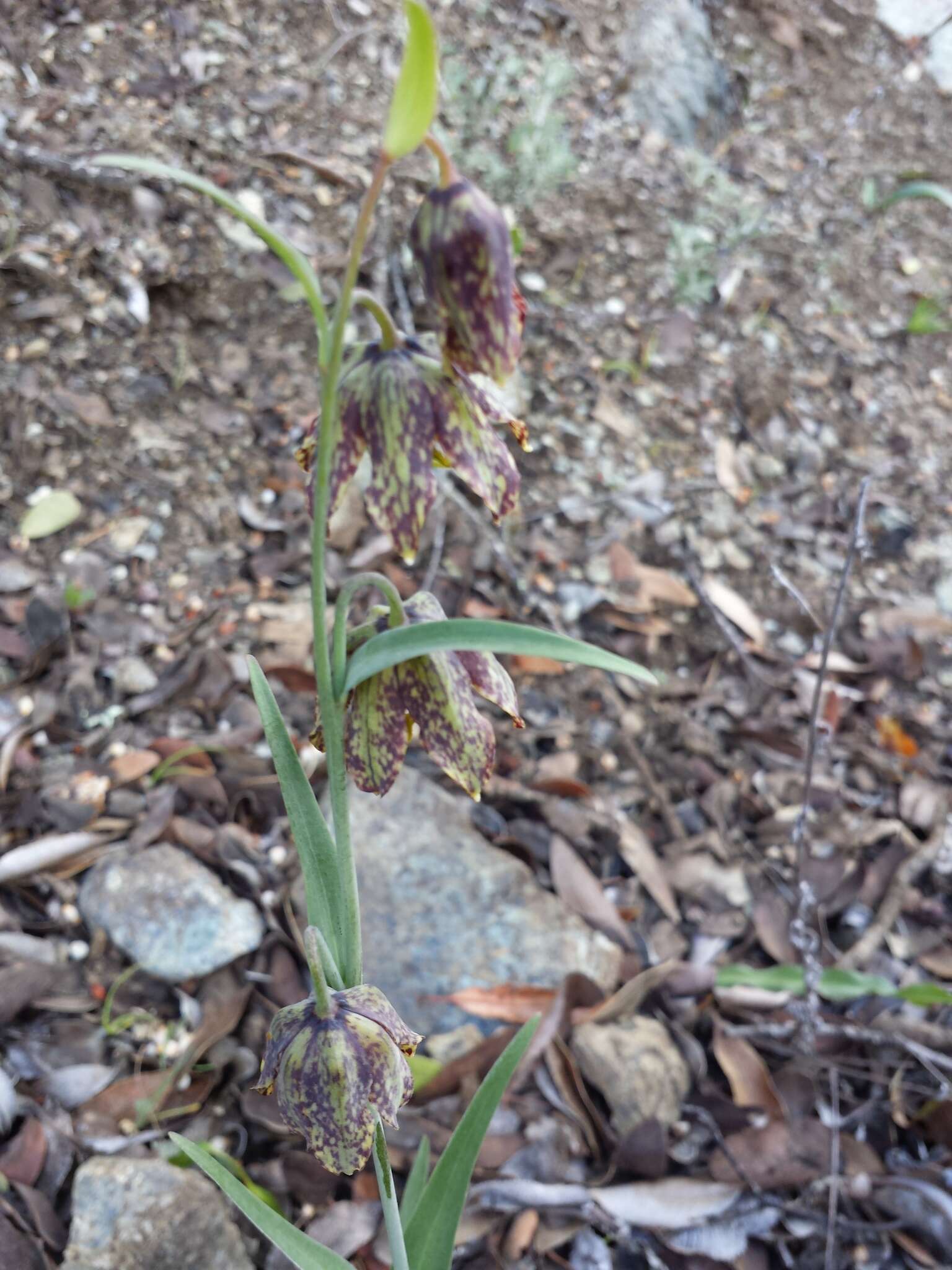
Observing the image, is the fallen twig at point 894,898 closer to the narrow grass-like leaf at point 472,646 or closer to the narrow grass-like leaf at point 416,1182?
the narrow grass-like leaf at point 416,1182

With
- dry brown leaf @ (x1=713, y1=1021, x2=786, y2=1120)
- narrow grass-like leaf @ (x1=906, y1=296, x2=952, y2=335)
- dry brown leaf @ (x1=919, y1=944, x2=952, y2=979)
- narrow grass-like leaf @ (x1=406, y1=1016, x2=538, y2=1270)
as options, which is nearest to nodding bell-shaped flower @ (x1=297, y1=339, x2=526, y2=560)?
narrow grass-like leaf @ (x1=406, y1=1016, x2=538, y2=1270)

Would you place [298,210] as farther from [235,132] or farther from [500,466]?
[500,466]

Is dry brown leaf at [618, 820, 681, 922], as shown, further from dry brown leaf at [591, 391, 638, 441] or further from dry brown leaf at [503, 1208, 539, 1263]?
dry brown leaf at [591, 391, 638, 441]

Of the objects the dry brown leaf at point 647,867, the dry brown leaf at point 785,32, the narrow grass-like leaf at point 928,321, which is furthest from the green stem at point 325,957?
the dry brown leaf at point 785,32

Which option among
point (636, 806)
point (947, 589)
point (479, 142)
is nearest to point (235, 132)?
point (479, 142)

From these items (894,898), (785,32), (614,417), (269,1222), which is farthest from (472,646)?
(785,32)
